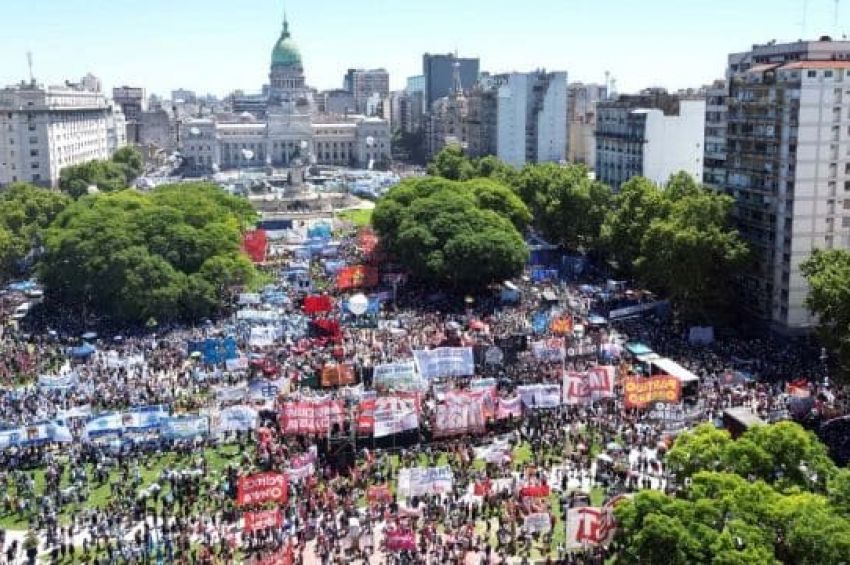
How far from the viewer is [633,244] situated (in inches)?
2564

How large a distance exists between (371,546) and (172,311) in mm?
32539

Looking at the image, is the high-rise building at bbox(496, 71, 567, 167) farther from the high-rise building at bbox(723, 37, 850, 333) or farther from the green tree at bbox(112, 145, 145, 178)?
the high-rise building at bbox(723, 37, 850, 333)

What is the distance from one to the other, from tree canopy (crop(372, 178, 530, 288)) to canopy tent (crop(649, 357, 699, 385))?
19648mm

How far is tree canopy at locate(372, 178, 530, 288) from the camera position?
65.8 metres

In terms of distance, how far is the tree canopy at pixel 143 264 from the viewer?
196 feet

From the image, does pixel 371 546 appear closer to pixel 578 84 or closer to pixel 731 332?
pixel 731 332

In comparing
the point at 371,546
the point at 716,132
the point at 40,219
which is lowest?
the point at 371,546

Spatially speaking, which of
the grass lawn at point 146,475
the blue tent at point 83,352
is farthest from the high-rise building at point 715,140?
the blue tent at point 83,352

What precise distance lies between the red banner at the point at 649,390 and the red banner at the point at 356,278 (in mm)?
29683

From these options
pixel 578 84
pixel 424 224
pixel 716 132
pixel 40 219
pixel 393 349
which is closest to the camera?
pixel 393 349

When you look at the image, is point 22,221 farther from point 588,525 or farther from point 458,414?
A: point 588,525

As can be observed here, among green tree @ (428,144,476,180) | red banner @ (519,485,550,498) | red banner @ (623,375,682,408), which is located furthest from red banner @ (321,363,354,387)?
green tree @ (428,144,476,180)

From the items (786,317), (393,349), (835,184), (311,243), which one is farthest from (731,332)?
(311,243)

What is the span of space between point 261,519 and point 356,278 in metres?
37.3
